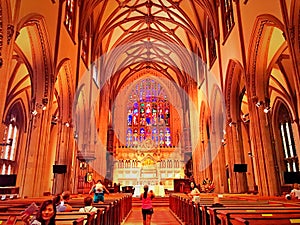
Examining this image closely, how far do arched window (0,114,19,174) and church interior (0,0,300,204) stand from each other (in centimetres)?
8

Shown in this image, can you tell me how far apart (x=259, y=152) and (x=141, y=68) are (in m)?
22.0

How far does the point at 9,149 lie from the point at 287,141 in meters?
20.9

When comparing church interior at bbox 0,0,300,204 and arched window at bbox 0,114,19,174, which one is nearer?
church interior at bbox 0,0,300,204

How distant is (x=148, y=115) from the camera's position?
31.4 meters

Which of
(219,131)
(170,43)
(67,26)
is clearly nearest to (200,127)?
(219,131)

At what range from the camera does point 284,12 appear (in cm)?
832

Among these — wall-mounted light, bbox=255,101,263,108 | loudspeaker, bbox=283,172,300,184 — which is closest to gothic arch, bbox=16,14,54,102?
wall-mounted light, bbox=255,101,263,108

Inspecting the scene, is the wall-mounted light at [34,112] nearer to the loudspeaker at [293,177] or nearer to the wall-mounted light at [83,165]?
the wall-mounted light at [83,165]

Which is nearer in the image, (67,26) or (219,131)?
(67,26)

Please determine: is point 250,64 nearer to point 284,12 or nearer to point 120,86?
point 284,12

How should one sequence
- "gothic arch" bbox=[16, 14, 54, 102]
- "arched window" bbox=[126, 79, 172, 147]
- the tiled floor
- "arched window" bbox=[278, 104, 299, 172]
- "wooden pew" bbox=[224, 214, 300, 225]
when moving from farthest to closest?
1. "arched window" bbox=[126, 79, 172, 147]
2. "arched window" bbox=[278, 104, 299, 172]
3. "gothic arch" bbox=[16, 14, 54, 102]
4. the tiled floor
5. "wooden pew" bbox=[224, 214, 300, 225]

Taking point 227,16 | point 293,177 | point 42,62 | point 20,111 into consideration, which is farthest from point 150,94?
Result: point 293,177

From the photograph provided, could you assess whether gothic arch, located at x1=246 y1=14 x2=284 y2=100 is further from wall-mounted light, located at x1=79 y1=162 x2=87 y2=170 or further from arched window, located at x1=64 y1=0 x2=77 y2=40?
wall-mounted light, located at x1=79 y1=162 x2=87 y2=170

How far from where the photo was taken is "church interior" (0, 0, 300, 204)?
33.7 feet
